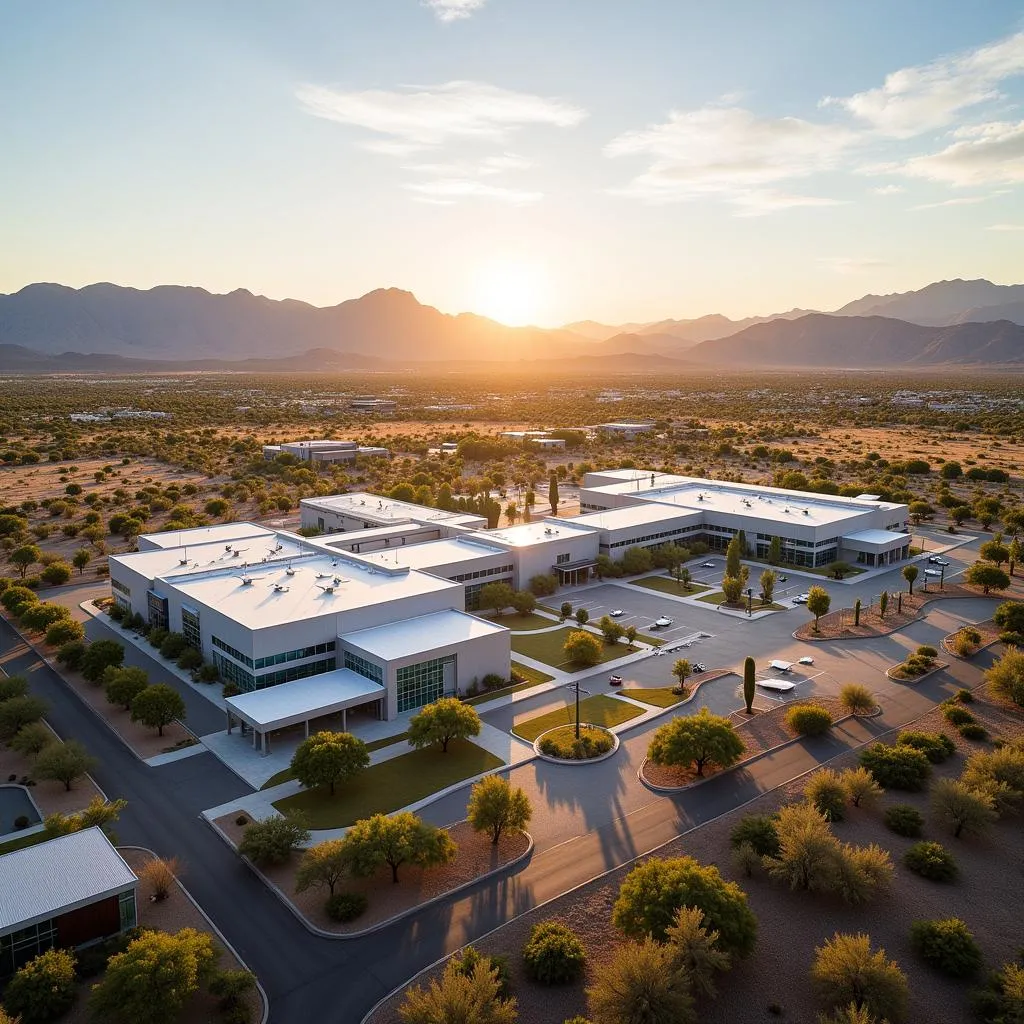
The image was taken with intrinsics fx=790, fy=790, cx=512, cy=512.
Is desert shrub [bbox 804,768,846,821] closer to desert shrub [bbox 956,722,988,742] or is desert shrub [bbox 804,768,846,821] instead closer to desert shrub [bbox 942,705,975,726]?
desert shrub [bbox 956,722,988,742]

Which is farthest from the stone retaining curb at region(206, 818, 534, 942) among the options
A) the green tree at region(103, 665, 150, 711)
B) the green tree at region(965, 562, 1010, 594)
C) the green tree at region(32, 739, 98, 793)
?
the green tree at region(965, 562, 1010, 594)

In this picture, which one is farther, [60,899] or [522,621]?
[522,621]

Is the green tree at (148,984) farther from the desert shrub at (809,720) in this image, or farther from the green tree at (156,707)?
the desert shrub at (809,720)

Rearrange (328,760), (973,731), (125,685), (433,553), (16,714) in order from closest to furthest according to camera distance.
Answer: (328,760) < (16,714) < (973,731) < (125,685) < (433,553)

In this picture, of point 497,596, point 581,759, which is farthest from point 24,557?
point 581,759

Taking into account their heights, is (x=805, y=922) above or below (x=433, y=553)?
below

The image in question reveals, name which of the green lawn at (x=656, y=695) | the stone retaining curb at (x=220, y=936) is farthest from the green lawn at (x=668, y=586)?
the stone retaining curb at (x=220, y=936)

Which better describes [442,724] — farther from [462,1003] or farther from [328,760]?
[462,1003]
